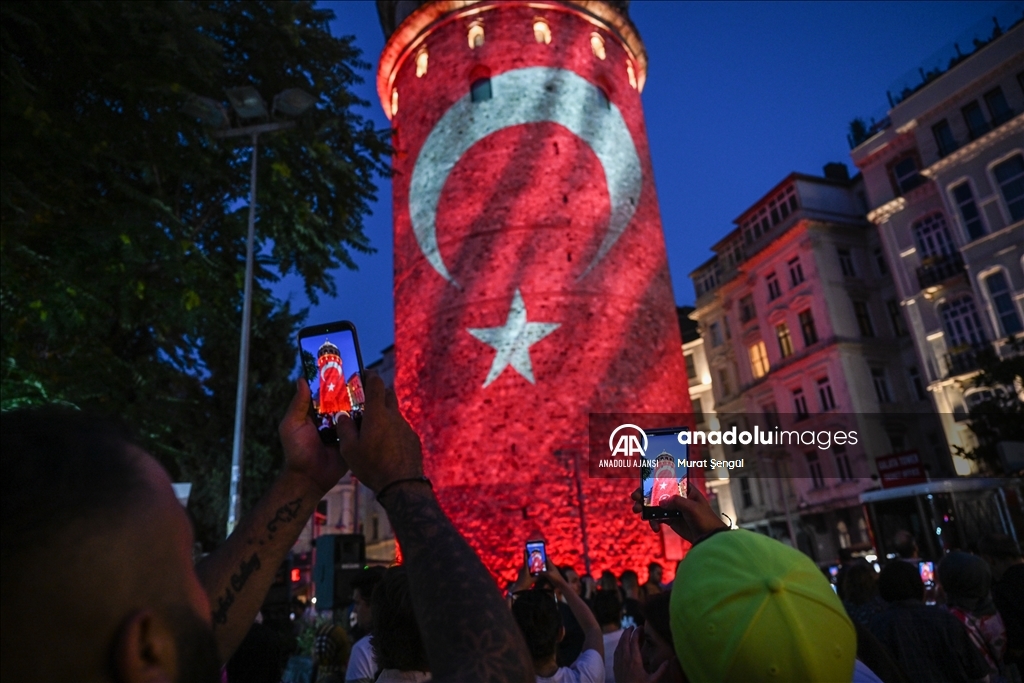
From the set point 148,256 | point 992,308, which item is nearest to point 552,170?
point 148,256

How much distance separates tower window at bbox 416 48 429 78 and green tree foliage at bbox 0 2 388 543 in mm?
9422

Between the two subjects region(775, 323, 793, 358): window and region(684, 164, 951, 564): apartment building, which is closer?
region(684, 164, 951, 564): apartment building

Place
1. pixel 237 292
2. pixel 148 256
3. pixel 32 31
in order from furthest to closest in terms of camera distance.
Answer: pixel 237 292, pixel 148 256, pixel 32 31

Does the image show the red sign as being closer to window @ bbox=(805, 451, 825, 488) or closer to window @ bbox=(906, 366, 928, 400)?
window @ bbox=(805, 451, 825, 488)

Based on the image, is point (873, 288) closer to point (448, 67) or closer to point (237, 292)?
point (448, 67)

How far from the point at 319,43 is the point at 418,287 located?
330 inches

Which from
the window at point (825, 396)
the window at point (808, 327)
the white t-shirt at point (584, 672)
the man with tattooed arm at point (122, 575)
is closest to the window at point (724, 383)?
the window at point (808, 327)

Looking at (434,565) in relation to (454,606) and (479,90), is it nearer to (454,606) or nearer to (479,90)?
(454,606)

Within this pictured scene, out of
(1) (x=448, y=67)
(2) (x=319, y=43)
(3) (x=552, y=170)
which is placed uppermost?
(1) (x=448, y=67)

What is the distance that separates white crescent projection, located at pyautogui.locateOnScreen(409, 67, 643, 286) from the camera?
16.3 metres

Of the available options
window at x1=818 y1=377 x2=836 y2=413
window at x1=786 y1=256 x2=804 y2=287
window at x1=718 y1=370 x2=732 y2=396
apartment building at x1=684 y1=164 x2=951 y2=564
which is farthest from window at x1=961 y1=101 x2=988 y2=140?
window at x1=718 y1=370 x2=732 y2=396

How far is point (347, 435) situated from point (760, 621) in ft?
2.81

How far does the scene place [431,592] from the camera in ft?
3.83

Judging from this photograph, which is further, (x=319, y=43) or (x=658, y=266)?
(x=658, y=266)
